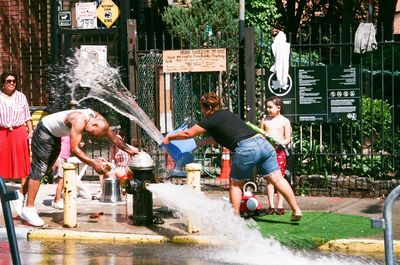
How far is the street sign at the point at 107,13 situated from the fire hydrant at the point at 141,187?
5615mm

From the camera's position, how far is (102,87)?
14.3 metres

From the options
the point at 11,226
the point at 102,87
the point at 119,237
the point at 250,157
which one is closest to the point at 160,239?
the point at 119,237

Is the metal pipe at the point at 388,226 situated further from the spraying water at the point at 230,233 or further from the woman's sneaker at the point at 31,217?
the woman's sneaker at the point at 31,217

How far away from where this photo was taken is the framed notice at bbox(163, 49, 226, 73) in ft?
43.2

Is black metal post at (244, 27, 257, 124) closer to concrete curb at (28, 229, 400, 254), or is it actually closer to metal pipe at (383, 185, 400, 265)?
concrete curb at (28, 229, 400, 254)

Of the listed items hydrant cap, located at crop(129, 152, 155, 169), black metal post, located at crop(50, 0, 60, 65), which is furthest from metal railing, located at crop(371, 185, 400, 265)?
black metal post, located at crop(50, 0, 60, 65)

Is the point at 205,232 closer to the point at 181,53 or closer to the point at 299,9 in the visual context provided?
the point at 181,53

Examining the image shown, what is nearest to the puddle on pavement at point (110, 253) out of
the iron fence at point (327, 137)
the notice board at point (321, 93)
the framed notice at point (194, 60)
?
the iron fence at point (327, 137)

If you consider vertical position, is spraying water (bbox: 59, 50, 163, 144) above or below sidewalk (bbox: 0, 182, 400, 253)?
above

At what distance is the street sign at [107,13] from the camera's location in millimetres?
15297

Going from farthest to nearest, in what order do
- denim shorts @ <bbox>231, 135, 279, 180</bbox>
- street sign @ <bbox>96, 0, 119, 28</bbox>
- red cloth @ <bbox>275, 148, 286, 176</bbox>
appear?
street sign @ <bbox>96, 0, 119, 28</bbox>, red cloth @ <bbox>275, 148, 286, 176</bbox>, denim shorts @ <bbox>231, 135, 279, 180</bbox>

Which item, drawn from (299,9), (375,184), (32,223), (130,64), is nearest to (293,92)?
(375,184)

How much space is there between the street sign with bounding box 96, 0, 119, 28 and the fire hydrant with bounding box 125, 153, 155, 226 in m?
5.62

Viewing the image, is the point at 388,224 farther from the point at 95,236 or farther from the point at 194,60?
the point at 194,60
